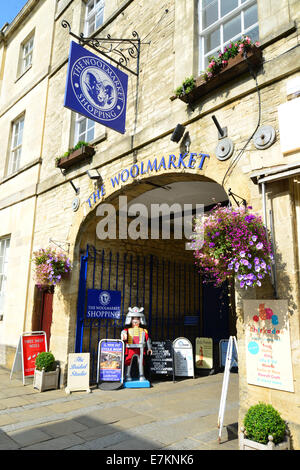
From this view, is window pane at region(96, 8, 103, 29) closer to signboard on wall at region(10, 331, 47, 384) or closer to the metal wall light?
the metal wall light

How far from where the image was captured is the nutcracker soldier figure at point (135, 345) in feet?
23.0

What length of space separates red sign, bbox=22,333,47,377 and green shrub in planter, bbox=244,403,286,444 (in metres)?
5.31

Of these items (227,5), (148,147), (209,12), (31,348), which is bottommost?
(31,348)

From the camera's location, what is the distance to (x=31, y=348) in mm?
7566

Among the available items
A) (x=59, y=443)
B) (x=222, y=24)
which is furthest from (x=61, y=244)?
(x=222, y=24)

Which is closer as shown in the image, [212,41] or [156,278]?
[212,41]

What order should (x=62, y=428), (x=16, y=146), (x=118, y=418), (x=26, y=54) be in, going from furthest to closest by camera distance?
(x=26, y=54) → (x=16, y=146) → (x=118, y=418) → (x=62, y=428)

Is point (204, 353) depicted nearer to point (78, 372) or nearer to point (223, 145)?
point (78, 372)

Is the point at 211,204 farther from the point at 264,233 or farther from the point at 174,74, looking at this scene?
the point at 264,233

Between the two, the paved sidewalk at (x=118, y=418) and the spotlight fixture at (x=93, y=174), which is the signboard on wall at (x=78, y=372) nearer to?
the paved sidewalk at (x=118, y=418)

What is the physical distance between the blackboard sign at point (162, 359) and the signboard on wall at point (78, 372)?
4.97 feet

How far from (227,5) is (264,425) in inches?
236

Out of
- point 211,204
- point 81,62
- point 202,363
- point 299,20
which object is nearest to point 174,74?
point 81,62
